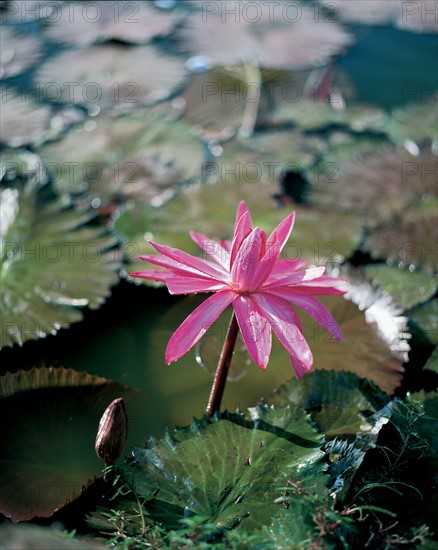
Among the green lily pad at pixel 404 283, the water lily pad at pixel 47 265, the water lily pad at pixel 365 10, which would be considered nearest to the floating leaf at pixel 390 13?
the water lily pad at pixel 365 10

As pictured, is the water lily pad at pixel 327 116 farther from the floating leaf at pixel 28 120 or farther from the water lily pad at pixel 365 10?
the floating leaf at pixel 28 120

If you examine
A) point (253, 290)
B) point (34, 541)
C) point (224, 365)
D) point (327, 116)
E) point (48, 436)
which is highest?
point (253, 290)

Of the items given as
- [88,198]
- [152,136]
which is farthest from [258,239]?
[152,136]

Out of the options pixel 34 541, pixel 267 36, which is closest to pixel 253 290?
pixel 34 541

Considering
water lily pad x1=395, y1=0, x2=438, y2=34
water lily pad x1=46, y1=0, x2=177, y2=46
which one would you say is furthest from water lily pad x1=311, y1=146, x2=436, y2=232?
water lily pad x1=46, y1=0, x2=177, y2=46

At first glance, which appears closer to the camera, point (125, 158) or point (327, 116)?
point (125, 158)

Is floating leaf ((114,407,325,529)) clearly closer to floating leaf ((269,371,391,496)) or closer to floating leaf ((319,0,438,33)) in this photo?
floating leaf ((269,371,391,496))

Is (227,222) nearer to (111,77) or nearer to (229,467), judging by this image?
(229,467)
